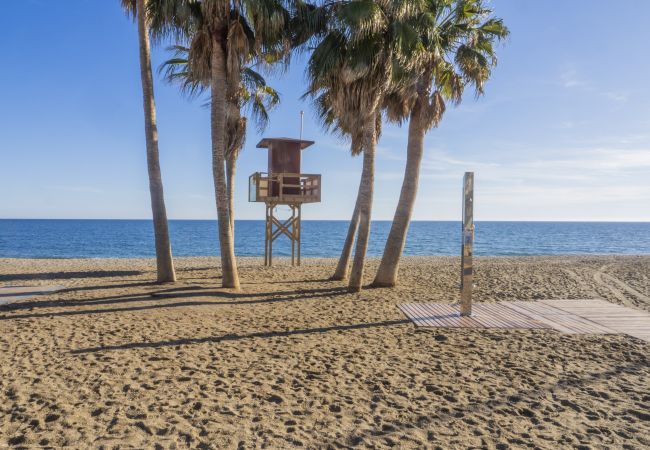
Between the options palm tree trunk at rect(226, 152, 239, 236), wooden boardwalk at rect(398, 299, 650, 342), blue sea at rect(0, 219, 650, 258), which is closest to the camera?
wooden boardwalk at rect(398, 299, 650, 342)

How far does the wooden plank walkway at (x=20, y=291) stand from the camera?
34.2ft

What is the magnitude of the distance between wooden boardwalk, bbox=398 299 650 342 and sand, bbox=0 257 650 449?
54cm

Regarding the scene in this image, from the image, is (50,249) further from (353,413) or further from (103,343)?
(353,413)

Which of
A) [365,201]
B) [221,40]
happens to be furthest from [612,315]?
[221,40]

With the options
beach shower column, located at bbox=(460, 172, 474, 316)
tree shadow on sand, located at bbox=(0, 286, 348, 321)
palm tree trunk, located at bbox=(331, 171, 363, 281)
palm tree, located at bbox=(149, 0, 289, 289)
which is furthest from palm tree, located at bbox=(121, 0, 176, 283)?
beach shower column, located at bbox=(460, 172, 474, 316)

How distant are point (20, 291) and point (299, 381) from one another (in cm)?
1011

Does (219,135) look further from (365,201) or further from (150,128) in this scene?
(365,201)

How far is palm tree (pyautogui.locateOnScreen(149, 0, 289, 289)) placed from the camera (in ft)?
35.2

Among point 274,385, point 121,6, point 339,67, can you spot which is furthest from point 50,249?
point 274,385

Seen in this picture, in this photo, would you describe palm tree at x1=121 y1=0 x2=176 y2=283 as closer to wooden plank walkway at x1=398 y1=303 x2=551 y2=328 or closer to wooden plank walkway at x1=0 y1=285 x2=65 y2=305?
wooden plank walkway at x1=0 y1=285 x2=65 y2=305

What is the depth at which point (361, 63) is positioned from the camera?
10742 millimetres

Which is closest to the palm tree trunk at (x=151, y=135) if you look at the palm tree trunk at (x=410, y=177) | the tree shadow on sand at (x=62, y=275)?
the tree shadow on sand at (x=62, y=275)

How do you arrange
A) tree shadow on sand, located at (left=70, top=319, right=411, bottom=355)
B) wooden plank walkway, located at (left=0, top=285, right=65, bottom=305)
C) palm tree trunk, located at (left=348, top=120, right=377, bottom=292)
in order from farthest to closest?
1. palm tree trunk, located at (left=348, top=120, right=377, bottom=292)
2. wooden plank walkway, located at (left=0, top=285, right=65, bottom=305)
3. tree shadow on sand, located at (left=70, top=319, right=411, bottom=355)

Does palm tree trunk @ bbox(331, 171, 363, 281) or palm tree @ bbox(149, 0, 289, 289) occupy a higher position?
palm tree @ bbox(149, 0, 289, 289)
